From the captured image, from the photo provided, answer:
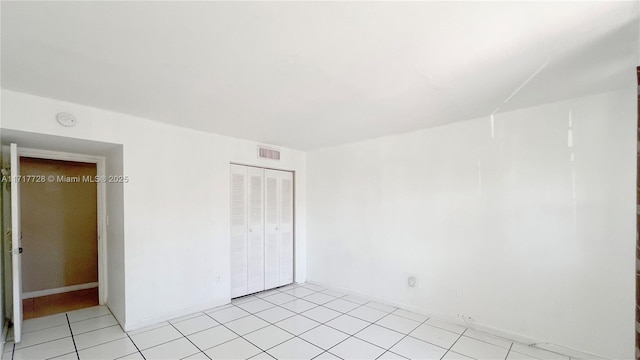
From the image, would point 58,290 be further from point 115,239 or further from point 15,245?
point 15,245

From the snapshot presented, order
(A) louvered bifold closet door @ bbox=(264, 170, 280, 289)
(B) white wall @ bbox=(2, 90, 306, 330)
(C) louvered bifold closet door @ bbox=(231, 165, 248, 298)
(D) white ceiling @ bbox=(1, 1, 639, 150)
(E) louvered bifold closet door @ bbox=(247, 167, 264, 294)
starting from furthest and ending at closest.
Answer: (A) louvered bifold closet door @ bbox=(264, 170, 280, 289)
(E) louvered bifold closet door @ bbox=(247, 167, 264, 294)
(C) louvered bifold closet door @ bbox=(231, 165, 248, 298)
(B) white wall @ bbox=(2, 90, 306, 330)
(D) white ceiling @ bbox=(1, 1, 639, 150)

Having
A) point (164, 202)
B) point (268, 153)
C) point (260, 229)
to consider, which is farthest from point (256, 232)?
point (164, 202)

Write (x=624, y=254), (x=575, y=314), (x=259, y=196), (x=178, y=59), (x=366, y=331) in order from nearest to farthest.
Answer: (x=178, y=59) < (x=624, y=254) < (x=575, y=314) < (x=366, y=331) < (x=259, y=196)

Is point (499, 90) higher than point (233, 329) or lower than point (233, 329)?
higher

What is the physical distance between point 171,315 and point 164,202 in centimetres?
138

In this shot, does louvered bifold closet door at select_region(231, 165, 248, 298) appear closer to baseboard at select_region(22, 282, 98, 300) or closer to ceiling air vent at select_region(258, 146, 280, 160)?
ceiling air vent at select_region(258, 146, 280, 160)

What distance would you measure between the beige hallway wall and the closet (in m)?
2.70

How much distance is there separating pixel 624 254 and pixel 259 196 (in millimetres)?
4198

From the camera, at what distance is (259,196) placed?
4.45 m

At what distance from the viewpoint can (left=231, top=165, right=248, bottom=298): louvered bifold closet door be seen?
4062mm

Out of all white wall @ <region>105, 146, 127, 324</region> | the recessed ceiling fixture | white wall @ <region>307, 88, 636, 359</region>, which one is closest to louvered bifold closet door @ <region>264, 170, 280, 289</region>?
white wall @ <region>307, 88, 636, 359</region>

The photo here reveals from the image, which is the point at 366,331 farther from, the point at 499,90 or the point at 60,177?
the point at 60,177

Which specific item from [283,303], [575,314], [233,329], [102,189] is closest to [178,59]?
[233,329]

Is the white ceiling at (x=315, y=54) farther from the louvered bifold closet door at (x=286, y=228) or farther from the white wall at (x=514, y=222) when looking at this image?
the louvered bifold closet door at (x=286, y=228)
